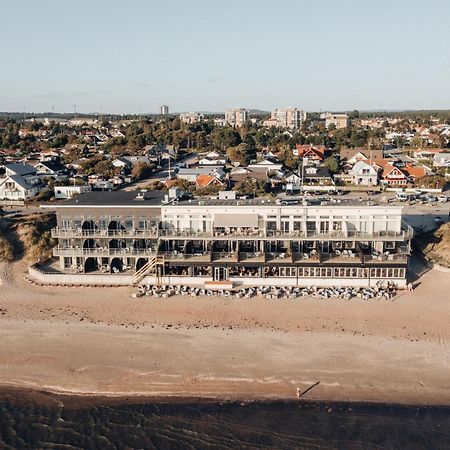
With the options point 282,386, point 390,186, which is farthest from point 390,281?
point 390,186

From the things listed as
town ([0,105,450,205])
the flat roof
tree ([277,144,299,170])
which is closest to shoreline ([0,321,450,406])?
the flat roof

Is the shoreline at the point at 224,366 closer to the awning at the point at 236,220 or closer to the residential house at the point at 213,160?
the awning at the point at 236,220

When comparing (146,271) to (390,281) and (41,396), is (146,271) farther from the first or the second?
(390,281)

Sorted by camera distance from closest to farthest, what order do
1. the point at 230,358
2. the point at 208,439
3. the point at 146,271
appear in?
the point at 208,439 → the point at 230,358 → the point at 146,271

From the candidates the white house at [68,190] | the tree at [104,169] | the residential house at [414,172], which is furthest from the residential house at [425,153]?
the white house at [68,190]

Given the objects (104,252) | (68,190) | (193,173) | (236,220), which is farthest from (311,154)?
(104,252)
